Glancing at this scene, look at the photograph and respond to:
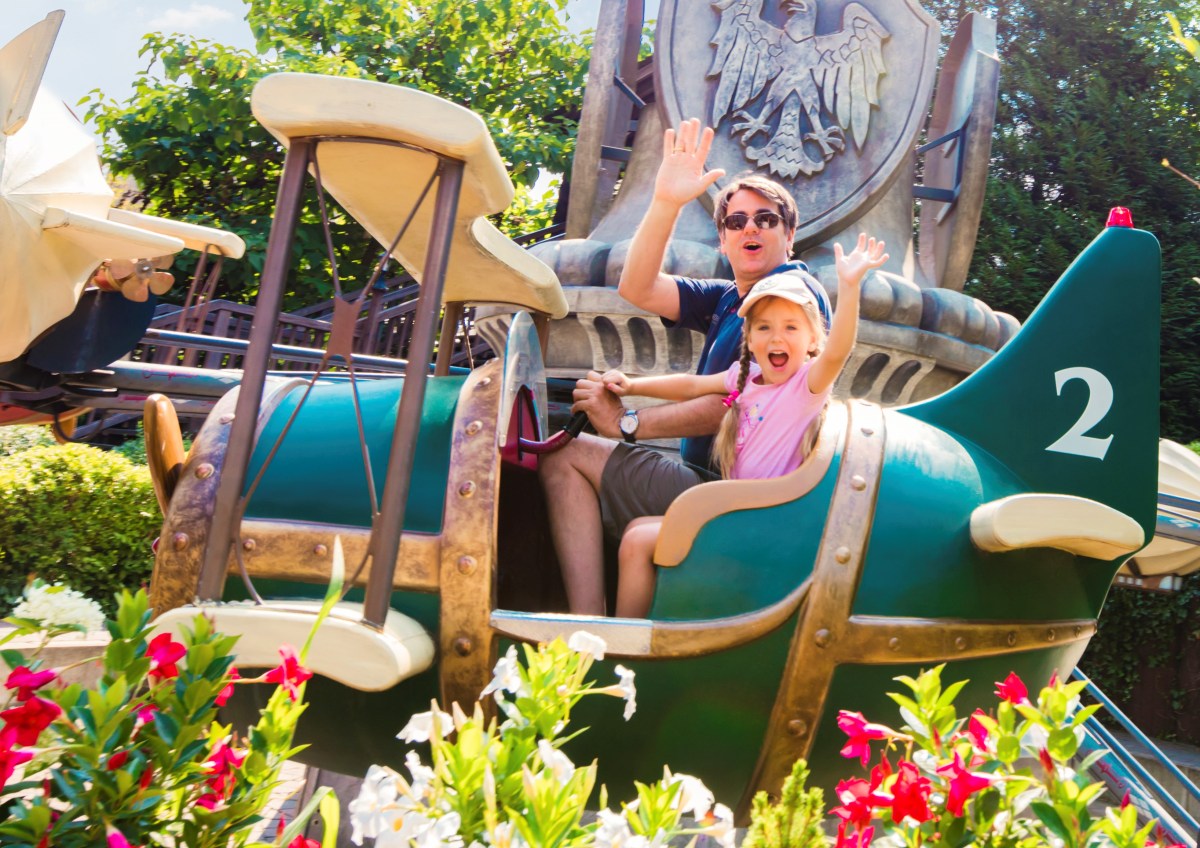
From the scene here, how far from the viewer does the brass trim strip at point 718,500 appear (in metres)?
2.00

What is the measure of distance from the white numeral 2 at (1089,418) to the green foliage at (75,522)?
206 inches

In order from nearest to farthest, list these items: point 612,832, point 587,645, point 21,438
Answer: point 612,832 < point 587,645 < point 21,438

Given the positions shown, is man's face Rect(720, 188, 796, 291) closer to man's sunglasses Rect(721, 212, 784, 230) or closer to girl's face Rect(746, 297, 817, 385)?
man's sunglasses Rect(721, 212, 784, 230)

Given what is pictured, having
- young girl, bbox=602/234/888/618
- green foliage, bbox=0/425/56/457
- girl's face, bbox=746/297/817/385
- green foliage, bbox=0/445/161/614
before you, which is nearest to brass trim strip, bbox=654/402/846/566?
young girl, bbox=602/234/888/618

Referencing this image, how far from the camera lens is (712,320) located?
8.79 feet

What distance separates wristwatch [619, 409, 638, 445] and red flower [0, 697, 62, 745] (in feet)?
4.73

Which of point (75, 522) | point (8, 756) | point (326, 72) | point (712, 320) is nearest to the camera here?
point (8, 756)

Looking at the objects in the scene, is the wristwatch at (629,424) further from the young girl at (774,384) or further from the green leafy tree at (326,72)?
the green leafy tree at (326,72)

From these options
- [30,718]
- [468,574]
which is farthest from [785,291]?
[30,718]

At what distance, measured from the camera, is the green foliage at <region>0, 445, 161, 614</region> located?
581cm

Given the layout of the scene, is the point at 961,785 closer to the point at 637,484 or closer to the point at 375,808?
the point at 375,808

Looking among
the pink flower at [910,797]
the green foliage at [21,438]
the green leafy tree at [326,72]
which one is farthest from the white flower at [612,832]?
the green leafy tree at [326,72]

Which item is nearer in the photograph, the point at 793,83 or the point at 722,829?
the point at 722,829

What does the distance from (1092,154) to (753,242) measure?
12.4 metres
